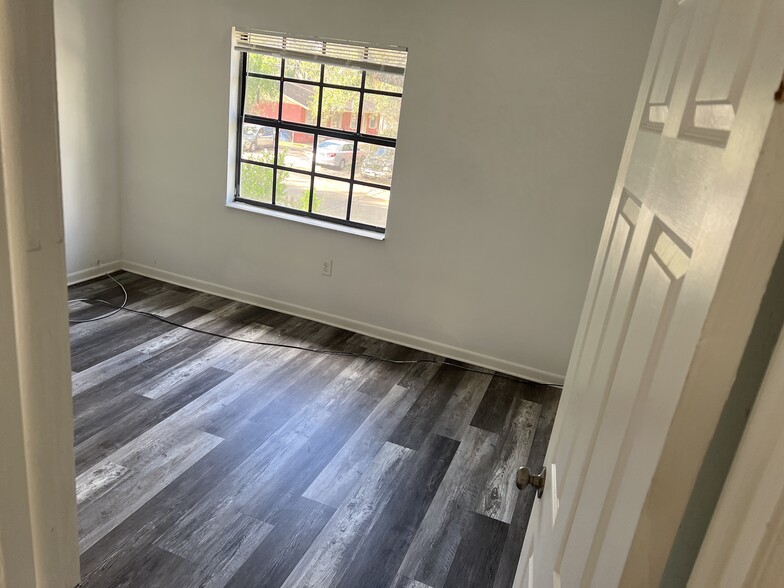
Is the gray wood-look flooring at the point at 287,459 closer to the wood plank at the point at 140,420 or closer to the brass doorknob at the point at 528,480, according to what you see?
the wood plank at the point at 140,420

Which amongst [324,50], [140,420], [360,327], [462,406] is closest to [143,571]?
[140,420]

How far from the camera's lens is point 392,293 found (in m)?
3.73

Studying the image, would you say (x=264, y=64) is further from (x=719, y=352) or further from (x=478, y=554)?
(x=719, y=352)

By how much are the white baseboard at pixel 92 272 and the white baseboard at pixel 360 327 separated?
5 centimetres

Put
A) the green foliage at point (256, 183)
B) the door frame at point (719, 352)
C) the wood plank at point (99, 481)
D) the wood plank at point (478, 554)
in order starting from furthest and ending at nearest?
the green foliage at point (256, 183) < the wood plank at point (99, 481) < the wood plank at point (478, 554) < the door frame at point (719, 352)

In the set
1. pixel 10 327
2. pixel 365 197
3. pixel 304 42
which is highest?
pixel 304 42

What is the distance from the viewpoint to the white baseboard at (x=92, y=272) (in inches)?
159

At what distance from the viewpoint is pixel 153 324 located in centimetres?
360

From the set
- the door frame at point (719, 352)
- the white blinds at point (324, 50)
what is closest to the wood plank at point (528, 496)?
the door frame at point (719, 352)

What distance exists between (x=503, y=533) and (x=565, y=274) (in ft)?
5.29

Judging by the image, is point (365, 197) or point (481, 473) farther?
point (365, 197)

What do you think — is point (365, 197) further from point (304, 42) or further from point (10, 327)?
point (10, 327)

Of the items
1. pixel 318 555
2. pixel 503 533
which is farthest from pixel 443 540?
pixel 318 555

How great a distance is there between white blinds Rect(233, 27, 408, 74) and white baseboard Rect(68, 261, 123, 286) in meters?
1.93
